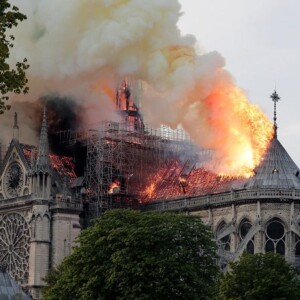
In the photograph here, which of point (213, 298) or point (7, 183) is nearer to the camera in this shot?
point (213, 298)

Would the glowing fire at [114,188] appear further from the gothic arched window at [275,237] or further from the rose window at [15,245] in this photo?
the gothic arched window at [275,237]

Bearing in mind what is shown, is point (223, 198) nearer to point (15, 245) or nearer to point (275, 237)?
point (275, 237)

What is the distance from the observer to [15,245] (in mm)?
121938

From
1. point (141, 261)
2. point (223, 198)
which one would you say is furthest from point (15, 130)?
point (141, 261)

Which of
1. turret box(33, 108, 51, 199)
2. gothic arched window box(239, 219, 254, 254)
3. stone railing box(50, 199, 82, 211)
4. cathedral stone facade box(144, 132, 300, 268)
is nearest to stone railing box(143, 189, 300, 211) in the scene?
cathedral stone facade box(144, 132, 300, 268)

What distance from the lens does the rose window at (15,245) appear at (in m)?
120

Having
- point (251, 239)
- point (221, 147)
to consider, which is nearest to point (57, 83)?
point (221, 147)

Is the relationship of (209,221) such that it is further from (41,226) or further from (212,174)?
(41,226)

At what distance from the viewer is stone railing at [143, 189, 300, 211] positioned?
10744 cm

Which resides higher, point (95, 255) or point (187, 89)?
point (187, 89)

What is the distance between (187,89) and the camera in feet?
370

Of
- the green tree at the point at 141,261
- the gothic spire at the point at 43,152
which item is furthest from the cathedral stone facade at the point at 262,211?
the green tree at the point at 141,261

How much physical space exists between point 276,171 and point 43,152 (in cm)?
2339

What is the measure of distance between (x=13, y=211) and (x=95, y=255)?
4100 centimetres
